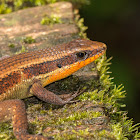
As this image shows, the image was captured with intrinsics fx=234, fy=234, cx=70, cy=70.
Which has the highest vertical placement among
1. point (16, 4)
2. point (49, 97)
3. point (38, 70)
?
point (16, 4)

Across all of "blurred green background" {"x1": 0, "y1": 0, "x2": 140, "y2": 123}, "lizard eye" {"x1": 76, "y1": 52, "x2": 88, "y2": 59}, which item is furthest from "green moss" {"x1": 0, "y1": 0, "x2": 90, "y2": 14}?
"lizard eye" {"x1": 76, "y1": 52, "x2": 88, "y2": 59}

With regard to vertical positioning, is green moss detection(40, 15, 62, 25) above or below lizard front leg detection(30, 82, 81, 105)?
above

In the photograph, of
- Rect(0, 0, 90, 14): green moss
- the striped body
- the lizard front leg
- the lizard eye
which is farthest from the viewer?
Rect(0, 0, 90, 14): green moss

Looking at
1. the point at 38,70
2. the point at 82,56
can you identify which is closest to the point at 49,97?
the point at 38,70

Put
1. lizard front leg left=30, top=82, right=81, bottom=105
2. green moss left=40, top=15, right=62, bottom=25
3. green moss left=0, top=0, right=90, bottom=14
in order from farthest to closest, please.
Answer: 1. green moss left=0, top=0, right=90, bottom=14
2. green moss left=40, top=15, right=62, bottom=25
3. lizard front leg left=30, top=82, right=81, bottom=105

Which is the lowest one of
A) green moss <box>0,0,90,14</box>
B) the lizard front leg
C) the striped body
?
the lizard front leg

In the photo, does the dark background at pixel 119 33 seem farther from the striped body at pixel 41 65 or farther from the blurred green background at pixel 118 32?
the striped body at pixel 41 65

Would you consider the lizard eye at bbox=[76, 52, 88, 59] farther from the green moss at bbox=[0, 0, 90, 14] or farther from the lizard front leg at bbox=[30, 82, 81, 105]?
the green moss at bbox=[0, 0, 90, 14]

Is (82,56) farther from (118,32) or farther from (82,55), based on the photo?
(118,32)
